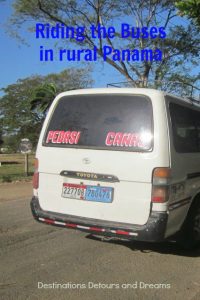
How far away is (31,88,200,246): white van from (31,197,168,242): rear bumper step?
0.04 feet

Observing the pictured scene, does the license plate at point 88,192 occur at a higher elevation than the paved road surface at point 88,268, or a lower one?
higher

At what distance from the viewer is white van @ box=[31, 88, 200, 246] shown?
17.4ft

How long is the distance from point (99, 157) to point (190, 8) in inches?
130

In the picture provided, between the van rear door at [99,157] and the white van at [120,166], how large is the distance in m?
0.01

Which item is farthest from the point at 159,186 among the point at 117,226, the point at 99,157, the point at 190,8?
the point at 190,8

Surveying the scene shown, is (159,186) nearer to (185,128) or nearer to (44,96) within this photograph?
(185,128)

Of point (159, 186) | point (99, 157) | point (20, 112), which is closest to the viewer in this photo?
point (159, 186)

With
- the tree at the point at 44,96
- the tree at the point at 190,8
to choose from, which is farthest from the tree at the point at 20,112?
the tree at the point at 190,8

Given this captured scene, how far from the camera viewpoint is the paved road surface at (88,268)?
15.8 feet

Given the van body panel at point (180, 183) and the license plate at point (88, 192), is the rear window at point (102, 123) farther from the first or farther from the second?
the license plate at point (88, 192)

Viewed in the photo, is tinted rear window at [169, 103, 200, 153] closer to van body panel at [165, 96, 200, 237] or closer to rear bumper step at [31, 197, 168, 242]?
van body panel at [165, 96, 200, 237]

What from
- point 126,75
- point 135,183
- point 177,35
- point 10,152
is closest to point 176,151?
point 135,183

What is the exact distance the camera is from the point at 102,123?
224 inches

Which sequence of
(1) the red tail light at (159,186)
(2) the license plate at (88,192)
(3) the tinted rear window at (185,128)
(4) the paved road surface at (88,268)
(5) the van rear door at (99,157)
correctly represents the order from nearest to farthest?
(4) the paved road surface at (88,268), (1) the red tail light at (159,186), (5) the van rear door at (99,157), (2) the license plate at (88,192), (3) the tinted rear window at (185,128)
